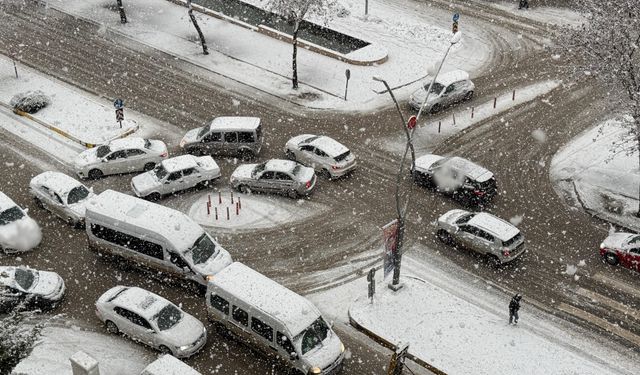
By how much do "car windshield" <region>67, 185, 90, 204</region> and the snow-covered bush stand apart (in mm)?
9087

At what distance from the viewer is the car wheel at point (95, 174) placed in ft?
102

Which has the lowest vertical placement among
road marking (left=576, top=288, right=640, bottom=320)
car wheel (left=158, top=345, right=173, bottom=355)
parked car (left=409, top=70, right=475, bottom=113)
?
car wheel (left=158, top=345, right=173, bottom=355)

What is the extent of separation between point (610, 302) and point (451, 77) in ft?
49.7

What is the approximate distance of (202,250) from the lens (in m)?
25.2

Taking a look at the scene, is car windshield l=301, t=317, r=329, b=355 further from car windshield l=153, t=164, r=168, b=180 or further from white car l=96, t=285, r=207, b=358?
car windshield l=153, t=164, r=168, b=180

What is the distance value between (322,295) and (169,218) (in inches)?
232

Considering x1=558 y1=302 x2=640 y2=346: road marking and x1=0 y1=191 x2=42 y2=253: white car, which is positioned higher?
x1=0 y1=191 x2=42 y2=253: white car

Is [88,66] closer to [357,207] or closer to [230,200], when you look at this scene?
[230,200]

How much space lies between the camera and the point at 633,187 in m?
31.4

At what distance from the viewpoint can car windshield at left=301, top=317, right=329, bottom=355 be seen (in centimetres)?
2177

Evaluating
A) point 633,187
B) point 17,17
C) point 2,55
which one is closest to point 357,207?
point 633,187

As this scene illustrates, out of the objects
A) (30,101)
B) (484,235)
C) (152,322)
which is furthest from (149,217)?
(30,101)

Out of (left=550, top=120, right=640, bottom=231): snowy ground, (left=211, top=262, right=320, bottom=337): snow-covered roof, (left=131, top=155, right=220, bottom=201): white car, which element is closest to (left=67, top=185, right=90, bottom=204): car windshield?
(left=131, top=155, right=220, bottom=201): white car

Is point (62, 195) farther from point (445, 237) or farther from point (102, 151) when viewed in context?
point (445, 237)
